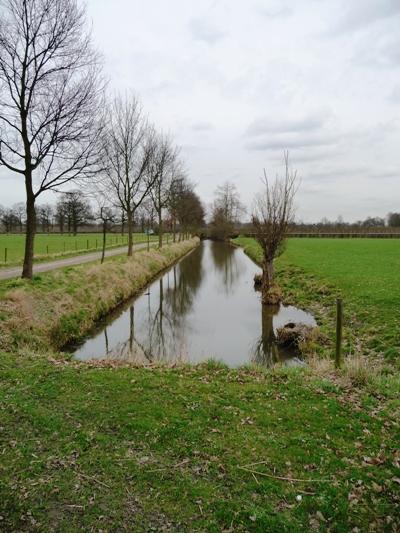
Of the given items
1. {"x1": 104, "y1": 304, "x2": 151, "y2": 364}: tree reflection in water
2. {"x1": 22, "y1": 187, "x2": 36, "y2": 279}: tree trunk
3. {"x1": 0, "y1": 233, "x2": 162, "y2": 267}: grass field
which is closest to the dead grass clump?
{"x1": 104, "y1": 304, "x2": 151, "y2": 364}: tree reflection in water

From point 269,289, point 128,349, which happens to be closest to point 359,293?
point 269,289

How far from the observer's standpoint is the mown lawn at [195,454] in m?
3.89

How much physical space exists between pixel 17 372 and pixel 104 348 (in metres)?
4.77

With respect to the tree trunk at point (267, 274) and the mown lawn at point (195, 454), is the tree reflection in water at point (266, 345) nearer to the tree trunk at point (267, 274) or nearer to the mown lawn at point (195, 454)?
the tree trunk at point (267, 274)

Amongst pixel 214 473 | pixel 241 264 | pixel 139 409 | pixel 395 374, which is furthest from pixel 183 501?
pixel 241 264

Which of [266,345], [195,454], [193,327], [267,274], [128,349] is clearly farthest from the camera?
[267,274]

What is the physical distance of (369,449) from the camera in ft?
16.7

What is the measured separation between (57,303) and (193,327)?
5320 mm

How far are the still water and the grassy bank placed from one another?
723 mm

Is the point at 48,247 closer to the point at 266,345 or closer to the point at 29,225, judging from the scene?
the point at 29,225

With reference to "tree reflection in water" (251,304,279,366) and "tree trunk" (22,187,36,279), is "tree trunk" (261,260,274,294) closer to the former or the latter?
"tree reflection in water" (251,304,279,366)

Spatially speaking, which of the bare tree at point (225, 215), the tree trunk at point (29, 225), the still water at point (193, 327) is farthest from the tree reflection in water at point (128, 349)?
the bare tree at point (225, 215)

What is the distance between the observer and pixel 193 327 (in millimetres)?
15133

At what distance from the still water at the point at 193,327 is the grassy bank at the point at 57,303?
723 mm
